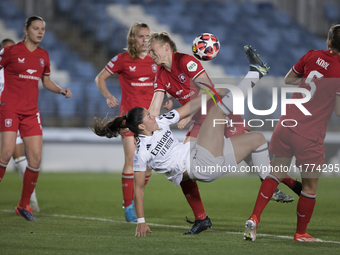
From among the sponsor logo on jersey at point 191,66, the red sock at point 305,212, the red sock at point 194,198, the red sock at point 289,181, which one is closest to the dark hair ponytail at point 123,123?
the sponsor logo on jersey at point 191,66

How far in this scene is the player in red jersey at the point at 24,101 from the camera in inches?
224

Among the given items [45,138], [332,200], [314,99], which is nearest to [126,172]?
[314,99]

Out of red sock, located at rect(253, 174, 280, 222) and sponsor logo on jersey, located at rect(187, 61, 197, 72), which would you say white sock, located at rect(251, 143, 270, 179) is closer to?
red sock, located at rect(253, 174, 280, 222)

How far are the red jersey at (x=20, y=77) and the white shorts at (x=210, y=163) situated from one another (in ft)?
7.50

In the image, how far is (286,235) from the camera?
476 cm

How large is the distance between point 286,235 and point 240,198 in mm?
3649

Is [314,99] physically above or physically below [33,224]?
above

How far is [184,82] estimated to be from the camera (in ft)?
16.7

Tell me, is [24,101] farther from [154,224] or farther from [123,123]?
[154,224]

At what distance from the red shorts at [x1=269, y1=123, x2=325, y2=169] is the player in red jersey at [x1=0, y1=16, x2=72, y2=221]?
270 cm

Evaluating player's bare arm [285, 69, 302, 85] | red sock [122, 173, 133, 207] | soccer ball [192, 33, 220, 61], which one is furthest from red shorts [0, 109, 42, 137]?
player's bare arm [285, 69, 302, 85]

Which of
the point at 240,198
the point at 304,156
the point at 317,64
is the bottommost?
the point at 240,198

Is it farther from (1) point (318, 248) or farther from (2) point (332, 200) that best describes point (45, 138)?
(1) point (318, 248)

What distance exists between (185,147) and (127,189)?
163cm
